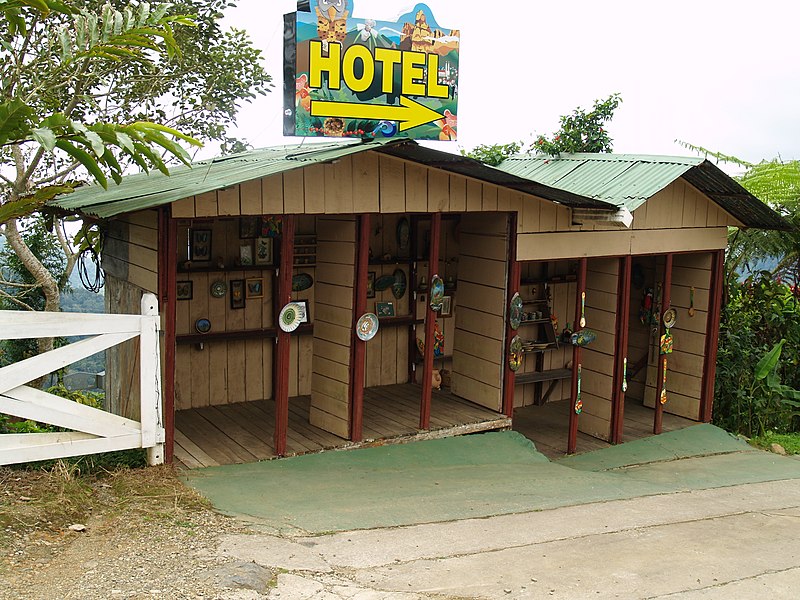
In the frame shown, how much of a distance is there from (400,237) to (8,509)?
587 cm

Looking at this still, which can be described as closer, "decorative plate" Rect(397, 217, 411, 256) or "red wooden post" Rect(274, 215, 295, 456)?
"red wooden post" Rect(274, 215, 295, 456)

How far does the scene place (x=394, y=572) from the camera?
4.77m

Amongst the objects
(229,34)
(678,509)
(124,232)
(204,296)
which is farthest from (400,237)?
(229,34)

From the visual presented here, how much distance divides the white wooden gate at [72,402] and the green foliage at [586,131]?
24.1 ft

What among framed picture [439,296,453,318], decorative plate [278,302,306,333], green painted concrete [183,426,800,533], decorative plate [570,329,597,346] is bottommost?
green painted concrete [183,426,800,533]

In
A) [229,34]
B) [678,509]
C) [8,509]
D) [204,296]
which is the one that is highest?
[229,34]

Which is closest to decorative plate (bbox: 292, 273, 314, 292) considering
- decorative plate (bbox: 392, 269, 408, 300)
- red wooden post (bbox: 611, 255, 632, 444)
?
decorative plate (bbox: 392, 269, 408, 300)

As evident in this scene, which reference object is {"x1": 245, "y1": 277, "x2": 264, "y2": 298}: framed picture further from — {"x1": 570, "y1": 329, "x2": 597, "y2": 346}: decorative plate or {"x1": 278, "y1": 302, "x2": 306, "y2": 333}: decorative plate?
{"x1": 570, "y1": 329, "x2": 597, "y2": 346}: decorative plate

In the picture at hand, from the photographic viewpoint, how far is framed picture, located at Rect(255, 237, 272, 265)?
9.12m

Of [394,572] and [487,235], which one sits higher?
[487,235]

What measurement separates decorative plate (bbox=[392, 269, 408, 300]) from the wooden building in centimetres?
2

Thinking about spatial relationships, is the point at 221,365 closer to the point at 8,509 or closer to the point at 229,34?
the point at 8,509

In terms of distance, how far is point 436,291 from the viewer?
27.4 ft

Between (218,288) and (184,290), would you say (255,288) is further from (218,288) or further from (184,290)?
(184,290)
